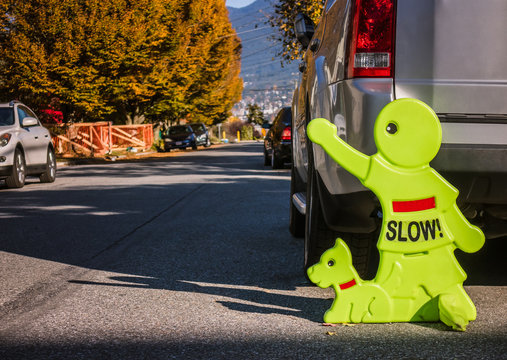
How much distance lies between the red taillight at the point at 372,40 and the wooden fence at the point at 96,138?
88.4 ft

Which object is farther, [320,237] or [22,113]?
[22,113]

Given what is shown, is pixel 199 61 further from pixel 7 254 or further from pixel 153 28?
pixel 7 254

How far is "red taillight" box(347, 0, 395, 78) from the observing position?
359cm

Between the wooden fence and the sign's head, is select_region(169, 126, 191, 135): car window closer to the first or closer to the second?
the wooden fence

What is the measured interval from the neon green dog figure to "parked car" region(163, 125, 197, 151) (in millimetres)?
34998

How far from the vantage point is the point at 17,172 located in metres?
13.3

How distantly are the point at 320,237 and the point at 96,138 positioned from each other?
29.5 meters

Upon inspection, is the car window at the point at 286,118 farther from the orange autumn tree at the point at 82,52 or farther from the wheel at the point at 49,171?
the orange autumn tree at the point at 82,52

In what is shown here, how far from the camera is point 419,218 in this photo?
11.7 ft

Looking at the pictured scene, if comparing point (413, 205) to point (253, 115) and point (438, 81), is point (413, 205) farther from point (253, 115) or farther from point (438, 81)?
point (253, 115)

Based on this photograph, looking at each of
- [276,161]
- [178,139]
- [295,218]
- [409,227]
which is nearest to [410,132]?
[409,227]

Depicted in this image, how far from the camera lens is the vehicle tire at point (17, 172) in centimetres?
1317

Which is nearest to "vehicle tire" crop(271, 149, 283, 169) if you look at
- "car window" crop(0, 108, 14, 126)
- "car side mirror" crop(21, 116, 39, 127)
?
"car side mirror" crop(21, 116, 39, 127)

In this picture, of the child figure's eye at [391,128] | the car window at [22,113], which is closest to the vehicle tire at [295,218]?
the child figure's eye at [391,128]
